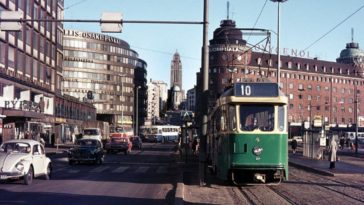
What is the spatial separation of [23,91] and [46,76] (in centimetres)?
1160

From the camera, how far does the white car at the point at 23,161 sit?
18.6m

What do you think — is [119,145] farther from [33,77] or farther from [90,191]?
[90,191]

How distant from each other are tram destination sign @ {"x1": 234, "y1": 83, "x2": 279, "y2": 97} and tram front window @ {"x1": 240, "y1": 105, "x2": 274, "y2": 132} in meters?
0.38

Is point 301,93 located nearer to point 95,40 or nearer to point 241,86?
point 95,40

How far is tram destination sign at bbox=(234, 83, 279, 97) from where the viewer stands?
59.7 feet

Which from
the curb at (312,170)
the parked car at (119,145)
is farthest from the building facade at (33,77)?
the curb at (312,170)

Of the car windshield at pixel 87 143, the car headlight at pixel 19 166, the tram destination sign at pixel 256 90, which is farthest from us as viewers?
the car windshield at pixel 87 143

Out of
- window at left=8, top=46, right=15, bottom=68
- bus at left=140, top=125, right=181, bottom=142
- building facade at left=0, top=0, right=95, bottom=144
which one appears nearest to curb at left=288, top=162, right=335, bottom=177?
building facade at left=0, top=0, right=95, bottom=144

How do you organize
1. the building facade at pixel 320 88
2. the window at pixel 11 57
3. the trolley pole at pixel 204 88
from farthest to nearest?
the building facade at pixel 320 88
the window at pixel 11 57
the trolley pole at pixel 204 88

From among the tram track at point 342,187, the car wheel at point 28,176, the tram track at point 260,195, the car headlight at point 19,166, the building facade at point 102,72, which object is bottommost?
the tram track at point 342,187

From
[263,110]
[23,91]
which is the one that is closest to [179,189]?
[263,110]

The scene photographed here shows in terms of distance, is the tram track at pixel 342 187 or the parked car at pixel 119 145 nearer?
the tram track at pixel 342 187

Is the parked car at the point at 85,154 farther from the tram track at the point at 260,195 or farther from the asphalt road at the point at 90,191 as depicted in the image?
the tram track at the point at 260,195

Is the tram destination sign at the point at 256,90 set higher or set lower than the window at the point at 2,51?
lower
